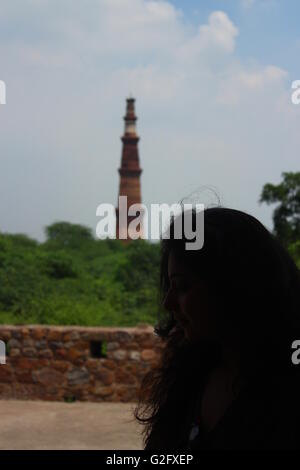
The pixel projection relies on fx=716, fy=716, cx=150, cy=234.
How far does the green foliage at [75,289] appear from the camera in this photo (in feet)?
35.8

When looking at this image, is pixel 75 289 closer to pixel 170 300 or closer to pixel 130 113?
pixel 170 300

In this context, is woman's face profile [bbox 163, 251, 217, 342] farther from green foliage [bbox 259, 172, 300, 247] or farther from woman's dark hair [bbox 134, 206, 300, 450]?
green foliage [bbox 259, 172, 300, 247]

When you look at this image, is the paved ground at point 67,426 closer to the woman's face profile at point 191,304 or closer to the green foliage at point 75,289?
→ the green foliage at point 75,289

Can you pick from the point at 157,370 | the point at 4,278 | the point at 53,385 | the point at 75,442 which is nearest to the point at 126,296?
the point at 4,278

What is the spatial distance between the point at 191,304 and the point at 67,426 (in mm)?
5460

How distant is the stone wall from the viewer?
24.8 ft

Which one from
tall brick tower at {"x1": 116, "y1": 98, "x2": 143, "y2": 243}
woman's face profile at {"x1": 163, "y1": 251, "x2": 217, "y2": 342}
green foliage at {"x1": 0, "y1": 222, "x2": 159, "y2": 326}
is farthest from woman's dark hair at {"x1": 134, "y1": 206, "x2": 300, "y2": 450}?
tall brick tower at {"x1": 116, "y1": 98, "x2": 143, "y2": 243}

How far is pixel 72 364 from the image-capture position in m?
7.59

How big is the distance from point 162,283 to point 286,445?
1.24 ft

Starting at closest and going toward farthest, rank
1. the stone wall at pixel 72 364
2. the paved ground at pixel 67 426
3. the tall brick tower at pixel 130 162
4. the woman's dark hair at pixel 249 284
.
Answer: the woman's dark hair at pixel 249 284
the paved ground at pixel 67 426
the stone wall at pixel 72 364
the tall brick tower at pixel 130 162

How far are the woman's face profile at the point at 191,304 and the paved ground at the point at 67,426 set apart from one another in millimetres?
4067

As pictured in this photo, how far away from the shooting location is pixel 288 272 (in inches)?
44.2

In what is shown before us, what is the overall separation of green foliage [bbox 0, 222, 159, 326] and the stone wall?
2.38 m

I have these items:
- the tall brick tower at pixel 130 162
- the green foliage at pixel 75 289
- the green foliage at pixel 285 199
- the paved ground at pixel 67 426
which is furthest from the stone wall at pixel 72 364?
the tall brick tower at pixel 130 162
